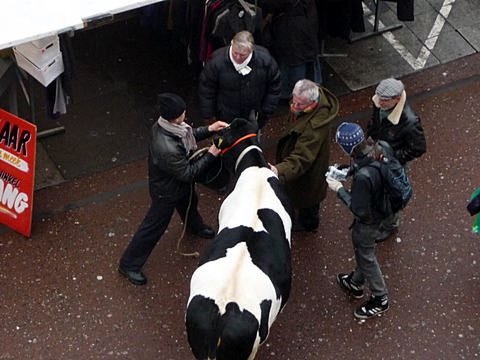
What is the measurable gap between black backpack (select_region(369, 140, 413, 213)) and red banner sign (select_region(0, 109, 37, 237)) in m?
2.71

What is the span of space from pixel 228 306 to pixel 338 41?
184 inches

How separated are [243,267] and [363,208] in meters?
1.05

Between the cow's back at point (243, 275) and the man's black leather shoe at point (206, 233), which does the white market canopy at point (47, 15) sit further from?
the man's black leather shoe at point (206, 233)

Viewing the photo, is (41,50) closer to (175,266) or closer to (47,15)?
(47,15)

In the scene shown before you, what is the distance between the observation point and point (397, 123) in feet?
20.6

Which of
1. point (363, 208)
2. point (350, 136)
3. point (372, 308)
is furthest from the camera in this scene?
point (372, 308)

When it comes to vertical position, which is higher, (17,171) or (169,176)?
(169,176)

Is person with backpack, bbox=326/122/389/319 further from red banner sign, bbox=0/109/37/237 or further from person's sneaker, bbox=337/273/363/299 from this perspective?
red banner sign, bbox=0/109/37/237

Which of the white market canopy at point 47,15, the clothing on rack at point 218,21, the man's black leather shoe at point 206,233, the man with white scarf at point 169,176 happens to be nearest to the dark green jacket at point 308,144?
the man with white scarf at point 169,176

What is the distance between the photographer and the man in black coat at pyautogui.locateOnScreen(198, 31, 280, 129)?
6.62 m

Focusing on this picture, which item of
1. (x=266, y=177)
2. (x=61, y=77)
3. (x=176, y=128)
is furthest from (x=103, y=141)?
(x=266, y=177)

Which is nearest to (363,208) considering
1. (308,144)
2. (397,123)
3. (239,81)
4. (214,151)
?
(308,144)

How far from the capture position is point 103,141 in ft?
26.1

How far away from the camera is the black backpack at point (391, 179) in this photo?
5688 mm
